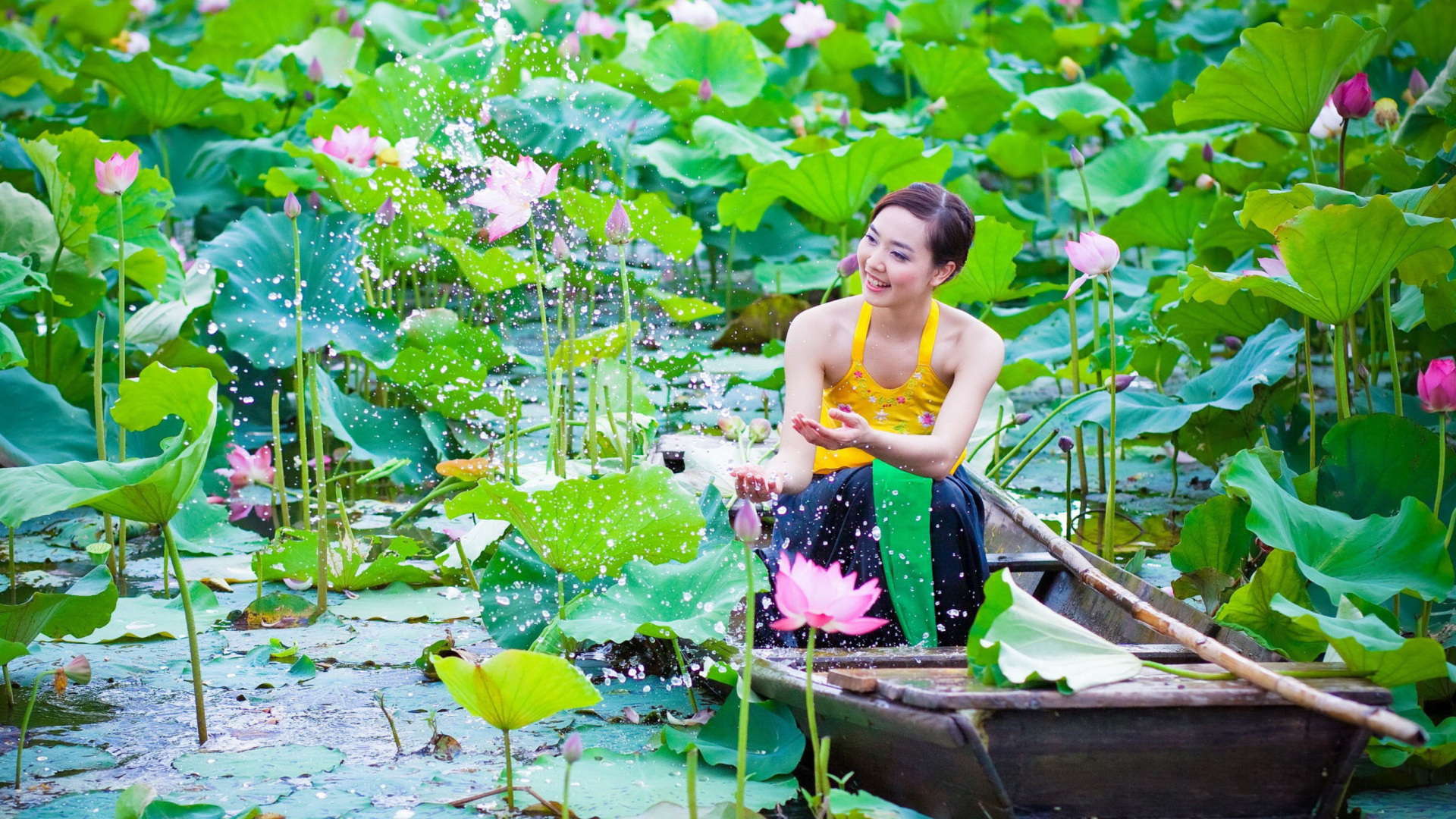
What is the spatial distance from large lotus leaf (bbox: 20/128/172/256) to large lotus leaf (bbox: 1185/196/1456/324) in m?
2.21

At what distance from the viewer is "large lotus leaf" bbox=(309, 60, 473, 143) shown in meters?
4.02

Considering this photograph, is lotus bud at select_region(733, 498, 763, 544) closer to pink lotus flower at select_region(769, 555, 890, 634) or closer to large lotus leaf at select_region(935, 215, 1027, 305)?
pink lotus flower at select_region(769, 555, 890, 634)

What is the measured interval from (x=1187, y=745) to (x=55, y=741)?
5.12 feet

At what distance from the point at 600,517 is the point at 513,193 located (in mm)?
846

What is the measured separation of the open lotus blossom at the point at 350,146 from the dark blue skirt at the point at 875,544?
1.88 meters

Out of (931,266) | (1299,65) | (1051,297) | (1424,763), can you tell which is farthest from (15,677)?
(1051,297)

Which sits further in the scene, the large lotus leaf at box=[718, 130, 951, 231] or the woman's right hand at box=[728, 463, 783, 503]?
the large lotus leaf at box=[718, 130, 951, 231]

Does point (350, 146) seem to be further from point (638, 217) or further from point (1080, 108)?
point (1080, 108)

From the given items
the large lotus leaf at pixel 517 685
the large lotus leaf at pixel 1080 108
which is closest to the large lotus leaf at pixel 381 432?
the large lotus leaf at pixel 517 685

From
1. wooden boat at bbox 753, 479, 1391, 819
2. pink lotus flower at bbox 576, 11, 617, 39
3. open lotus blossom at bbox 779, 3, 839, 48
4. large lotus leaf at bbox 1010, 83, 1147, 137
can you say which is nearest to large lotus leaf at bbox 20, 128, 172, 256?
wooden boat at bbox 753, 479, 1391, 819

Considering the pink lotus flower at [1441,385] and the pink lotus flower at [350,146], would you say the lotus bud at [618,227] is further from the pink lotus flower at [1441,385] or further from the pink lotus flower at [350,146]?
the pink lotus flower at [1441,385]

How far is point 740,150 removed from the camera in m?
4.32

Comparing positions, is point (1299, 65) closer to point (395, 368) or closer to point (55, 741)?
point (395, 368)

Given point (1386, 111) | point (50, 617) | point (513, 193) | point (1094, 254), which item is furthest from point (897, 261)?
point (1386, 111)
